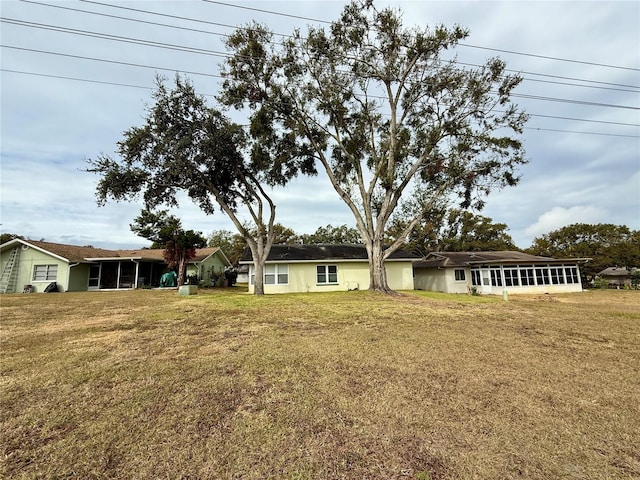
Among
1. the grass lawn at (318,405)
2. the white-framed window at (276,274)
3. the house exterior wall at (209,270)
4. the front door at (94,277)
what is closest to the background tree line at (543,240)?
the house exterior wall at (209,270)

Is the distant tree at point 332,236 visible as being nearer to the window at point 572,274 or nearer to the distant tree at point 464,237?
the distant tree at point 464,237

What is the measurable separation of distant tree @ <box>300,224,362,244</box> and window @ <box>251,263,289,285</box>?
89.9 feet

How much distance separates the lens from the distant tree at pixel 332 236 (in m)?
49.2

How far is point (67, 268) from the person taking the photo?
22328mm

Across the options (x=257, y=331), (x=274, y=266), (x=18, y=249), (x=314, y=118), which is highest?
(x=314, y=118)

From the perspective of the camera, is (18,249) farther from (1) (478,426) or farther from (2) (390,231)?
(2) (390,231)

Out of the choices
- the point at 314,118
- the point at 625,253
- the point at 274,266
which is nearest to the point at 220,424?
the point at 314,118

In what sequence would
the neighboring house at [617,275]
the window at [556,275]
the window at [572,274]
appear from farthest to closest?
the neighboring house at [617,275], the window at [572,274], the window at [556,275]

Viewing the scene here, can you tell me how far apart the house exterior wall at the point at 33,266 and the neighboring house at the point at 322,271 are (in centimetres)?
1252

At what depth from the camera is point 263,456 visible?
8.95ft

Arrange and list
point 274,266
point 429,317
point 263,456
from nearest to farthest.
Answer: point 263,456 < point 429,317 < point 274,266

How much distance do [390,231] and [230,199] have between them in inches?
962

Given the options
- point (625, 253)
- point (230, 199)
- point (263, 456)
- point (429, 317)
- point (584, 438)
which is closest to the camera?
point (263, 456)

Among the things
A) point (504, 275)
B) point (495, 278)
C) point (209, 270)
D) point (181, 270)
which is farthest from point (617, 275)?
point (181, 270)
